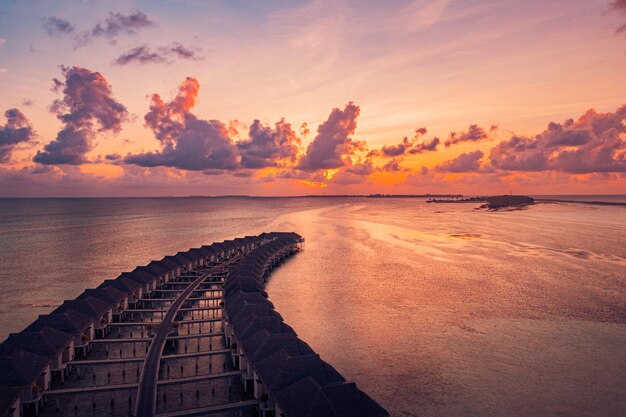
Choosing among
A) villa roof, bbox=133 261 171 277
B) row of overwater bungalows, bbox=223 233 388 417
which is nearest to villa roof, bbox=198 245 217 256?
villa roof, bbox=133 261 171 277

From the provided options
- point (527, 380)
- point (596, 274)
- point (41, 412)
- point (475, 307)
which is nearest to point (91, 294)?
point (41, 412)

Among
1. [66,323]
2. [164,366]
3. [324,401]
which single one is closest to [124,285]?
[66,323]

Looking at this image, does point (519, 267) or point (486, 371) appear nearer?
point (486, 371)

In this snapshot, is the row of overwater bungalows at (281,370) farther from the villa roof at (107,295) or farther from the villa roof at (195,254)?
the villa roof at (195,254)

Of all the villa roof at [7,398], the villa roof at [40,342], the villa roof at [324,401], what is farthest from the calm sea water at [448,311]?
the villa roof at [7,398]

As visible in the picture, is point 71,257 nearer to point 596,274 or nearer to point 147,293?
point 147,293

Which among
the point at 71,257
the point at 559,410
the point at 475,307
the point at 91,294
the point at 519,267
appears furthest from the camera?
the point at 71,257

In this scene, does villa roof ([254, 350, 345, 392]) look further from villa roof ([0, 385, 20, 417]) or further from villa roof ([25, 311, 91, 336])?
villa roof ([25, 311, 91, 336])

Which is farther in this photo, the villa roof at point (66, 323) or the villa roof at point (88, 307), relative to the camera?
the villa roof at point (88, 307)
